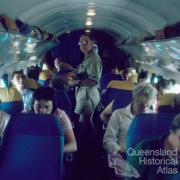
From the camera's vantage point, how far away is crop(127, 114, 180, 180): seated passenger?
3.54 metres

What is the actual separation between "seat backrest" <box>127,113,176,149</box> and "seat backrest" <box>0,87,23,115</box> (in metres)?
2.96

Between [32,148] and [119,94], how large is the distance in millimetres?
3477

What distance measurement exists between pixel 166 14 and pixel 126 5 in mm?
1653

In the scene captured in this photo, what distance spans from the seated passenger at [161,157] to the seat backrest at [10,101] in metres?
3.39

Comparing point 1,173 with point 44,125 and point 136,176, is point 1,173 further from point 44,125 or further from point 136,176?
point 136,176

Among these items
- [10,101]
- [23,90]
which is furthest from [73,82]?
[10,101]

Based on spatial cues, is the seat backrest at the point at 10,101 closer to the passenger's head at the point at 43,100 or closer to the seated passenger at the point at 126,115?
the passenger's head at the point at 43,100

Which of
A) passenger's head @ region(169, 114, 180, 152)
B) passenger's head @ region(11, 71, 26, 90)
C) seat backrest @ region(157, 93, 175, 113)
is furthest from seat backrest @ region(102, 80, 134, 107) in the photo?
passenger's head @ region(169, 114, 180, 152)

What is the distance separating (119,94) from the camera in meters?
7.59

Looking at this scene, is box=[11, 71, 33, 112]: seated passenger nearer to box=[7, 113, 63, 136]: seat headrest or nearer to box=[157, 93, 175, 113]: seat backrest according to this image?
box=[157, 93, 175, 113]: seat backrest

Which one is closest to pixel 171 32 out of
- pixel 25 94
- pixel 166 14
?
pixel 166 14

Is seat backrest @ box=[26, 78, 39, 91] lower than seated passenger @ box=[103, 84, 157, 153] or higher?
higher

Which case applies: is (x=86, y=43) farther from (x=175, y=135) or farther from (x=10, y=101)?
(x=175, y=135)

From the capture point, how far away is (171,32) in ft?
31.4
